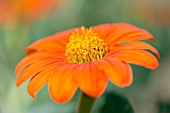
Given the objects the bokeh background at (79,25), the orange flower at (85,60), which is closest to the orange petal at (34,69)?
the orange flower at (85,60)

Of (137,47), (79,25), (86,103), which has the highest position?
(79,25)

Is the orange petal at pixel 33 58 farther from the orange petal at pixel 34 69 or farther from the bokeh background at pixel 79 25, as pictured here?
the bokeh background at pixel 79 25

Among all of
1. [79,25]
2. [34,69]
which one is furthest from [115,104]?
[79,25]

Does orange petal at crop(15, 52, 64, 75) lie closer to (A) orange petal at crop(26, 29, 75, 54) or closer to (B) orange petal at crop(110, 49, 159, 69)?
(A) orange petal at crop(26, 29, 75, 54)

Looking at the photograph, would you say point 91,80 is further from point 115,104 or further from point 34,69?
point 115,104

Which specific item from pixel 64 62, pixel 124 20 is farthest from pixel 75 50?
pixel 124 20

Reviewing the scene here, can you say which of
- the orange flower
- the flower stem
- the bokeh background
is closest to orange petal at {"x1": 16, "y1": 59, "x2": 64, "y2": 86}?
the orange flower
